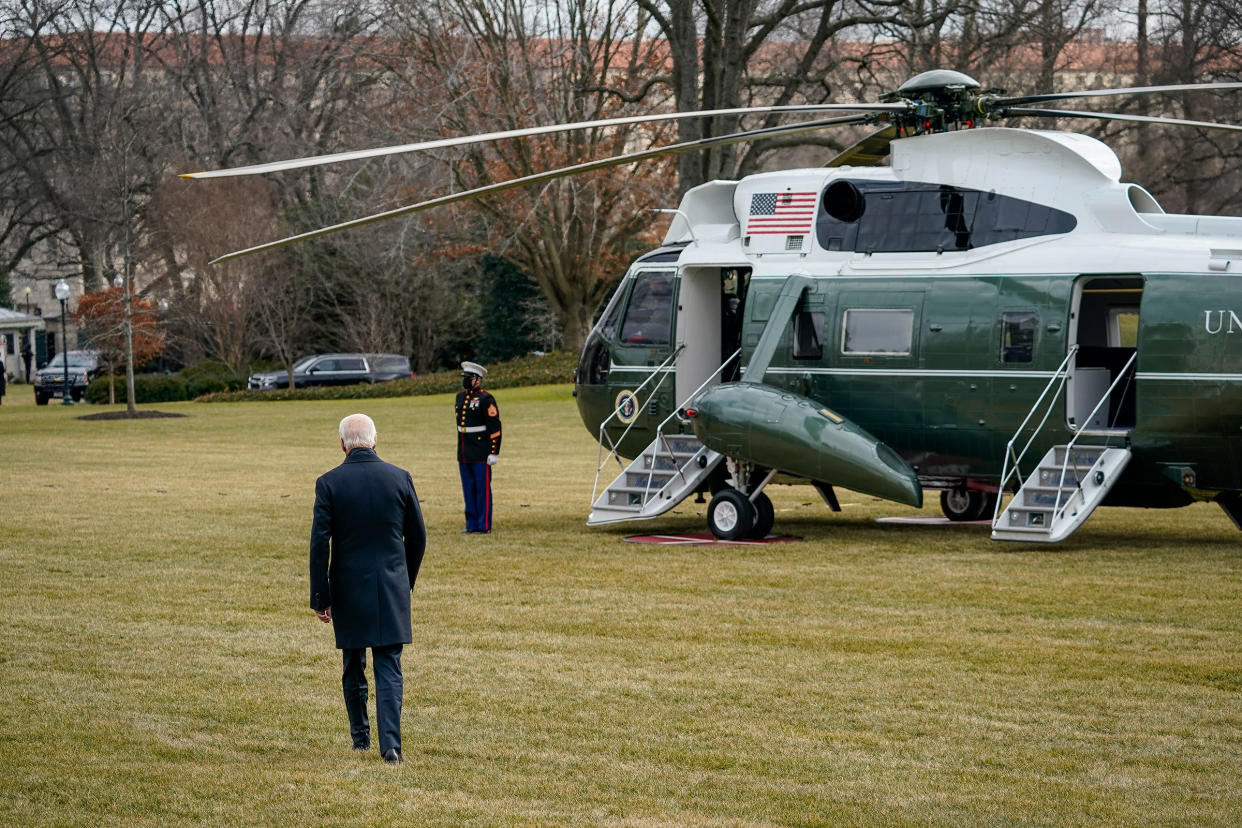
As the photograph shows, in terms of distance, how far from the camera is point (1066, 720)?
25.5 ft

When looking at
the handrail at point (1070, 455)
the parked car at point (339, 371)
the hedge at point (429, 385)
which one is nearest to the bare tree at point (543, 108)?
the hedge at point (429, 385)

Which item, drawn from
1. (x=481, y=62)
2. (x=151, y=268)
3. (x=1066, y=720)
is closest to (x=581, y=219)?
(x=481, y=62)

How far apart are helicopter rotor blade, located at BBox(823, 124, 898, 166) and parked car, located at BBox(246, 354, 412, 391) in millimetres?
34626

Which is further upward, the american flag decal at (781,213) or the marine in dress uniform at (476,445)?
the american flag decal at (781,213)

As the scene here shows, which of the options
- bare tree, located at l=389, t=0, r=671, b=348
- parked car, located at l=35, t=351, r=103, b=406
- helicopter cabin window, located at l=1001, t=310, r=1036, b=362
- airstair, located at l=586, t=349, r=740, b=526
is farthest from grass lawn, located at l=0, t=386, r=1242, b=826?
parked car, located at l=35, t=351, r=103, b=406

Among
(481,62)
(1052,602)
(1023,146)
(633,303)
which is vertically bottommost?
(1052,602)

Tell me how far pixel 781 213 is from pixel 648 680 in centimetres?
765

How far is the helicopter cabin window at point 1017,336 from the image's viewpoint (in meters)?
13.9

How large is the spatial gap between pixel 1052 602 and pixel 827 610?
5.47ft

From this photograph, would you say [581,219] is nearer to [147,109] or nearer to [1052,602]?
[147,109]

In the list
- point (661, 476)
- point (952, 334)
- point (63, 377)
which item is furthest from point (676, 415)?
point (63, 377)

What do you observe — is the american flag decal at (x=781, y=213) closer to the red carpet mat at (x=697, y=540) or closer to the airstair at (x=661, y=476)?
the airstair at (x=661, y=476)

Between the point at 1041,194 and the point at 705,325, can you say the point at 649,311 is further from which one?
the point at 1041,194

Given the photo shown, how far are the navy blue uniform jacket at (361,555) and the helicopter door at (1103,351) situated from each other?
8.44 m
